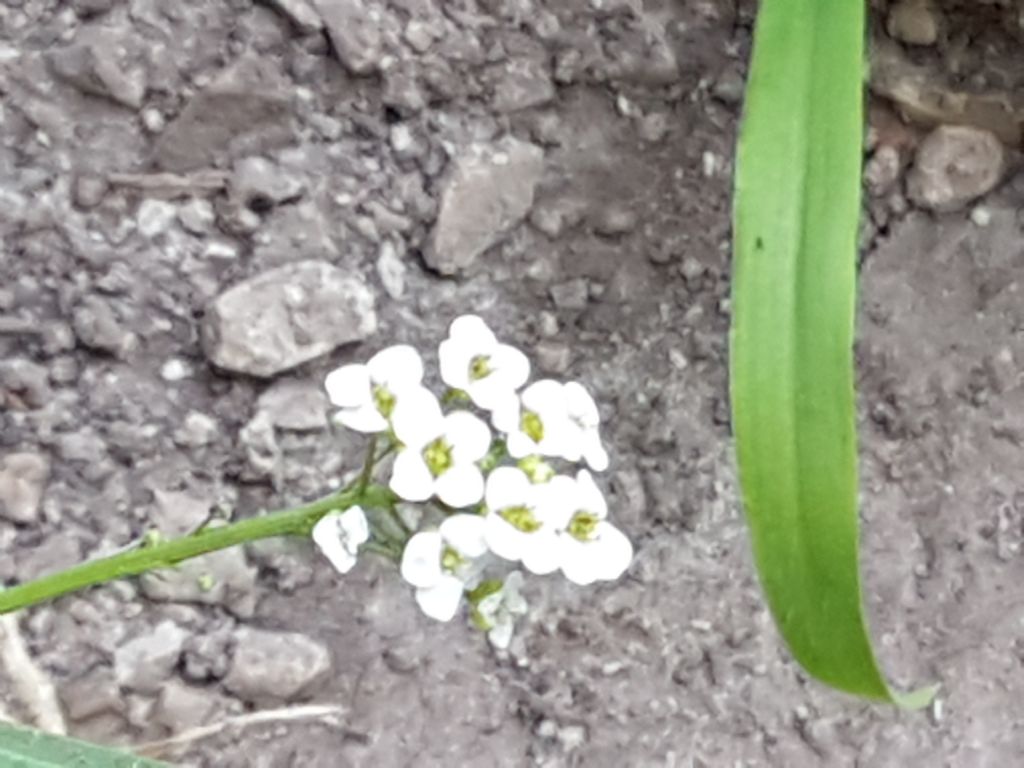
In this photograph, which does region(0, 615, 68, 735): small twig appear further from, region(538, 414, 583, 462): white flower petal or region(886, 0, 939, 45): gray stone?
region(886, 0, 939, 45): gray stone

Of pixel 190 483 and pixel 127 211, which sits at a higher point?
pixel 127 211

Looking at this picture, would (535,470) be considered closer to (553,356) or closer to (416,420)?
(416,420)

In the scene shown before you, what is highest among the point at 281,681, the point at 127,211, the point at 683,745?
the point at 127,211

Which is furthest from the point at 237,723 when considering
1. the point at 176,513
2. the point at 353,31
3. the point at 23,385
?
the point at 353,31

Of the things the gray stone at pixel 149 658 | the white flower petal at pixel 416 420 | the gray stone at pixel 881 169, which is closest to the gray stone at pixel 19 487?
the gray stone at pixel 149 658

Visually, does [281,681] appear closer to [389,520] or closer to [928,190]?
[389,520]

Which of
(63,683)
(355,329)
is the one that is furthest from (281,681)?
(355,329)

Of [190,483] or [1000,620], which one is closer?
[190,483]
